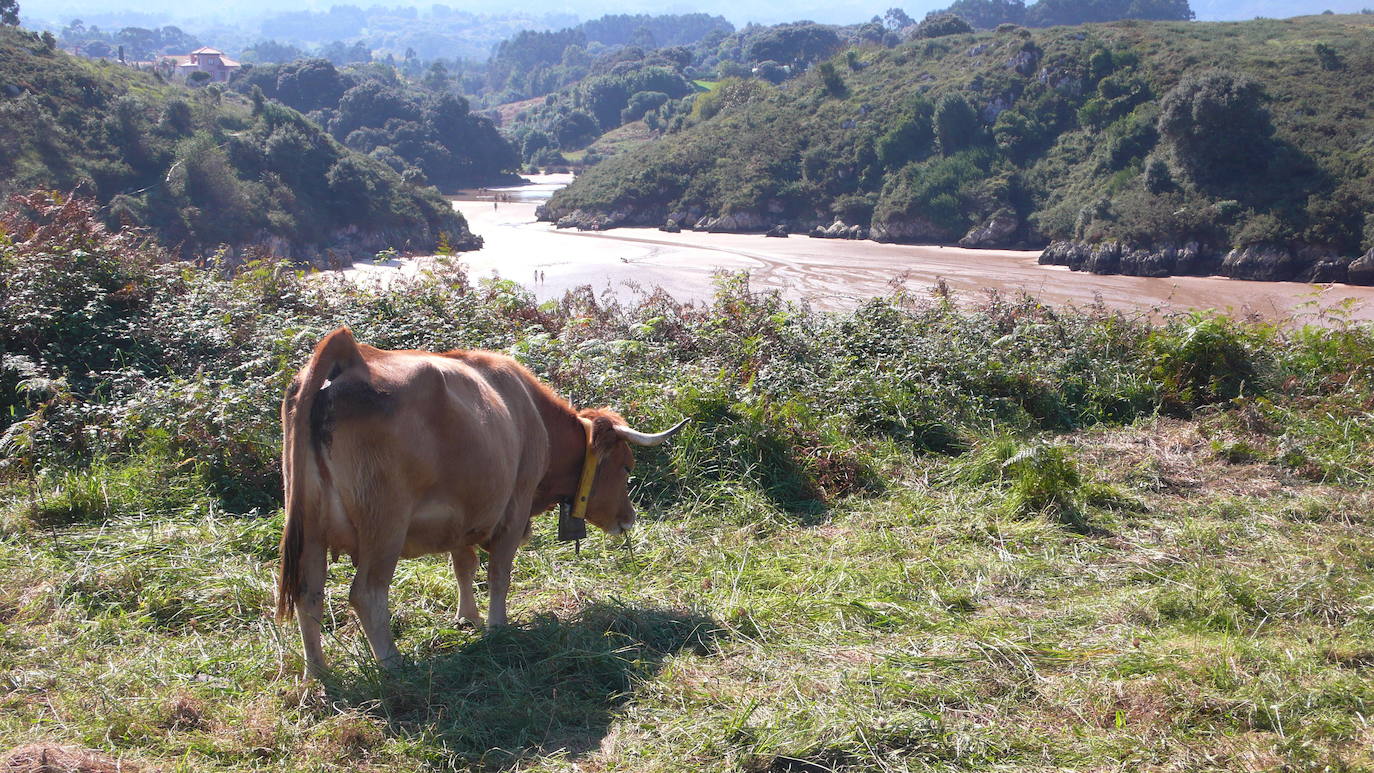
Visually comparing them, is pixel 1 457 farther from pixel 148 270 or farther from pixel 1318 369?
pixel 1318 369

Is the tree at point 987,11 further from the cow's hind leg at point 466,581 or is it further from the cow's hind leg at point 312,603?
the cow's hind leg at point 312,603

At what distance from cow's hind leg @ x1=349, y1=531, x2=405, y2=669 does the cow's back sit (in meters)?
0.05

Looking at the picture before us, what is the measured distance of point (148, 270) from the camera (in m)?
10.3

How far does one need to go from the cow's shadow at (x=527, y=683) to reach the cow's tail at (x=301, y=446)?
553 millimetres

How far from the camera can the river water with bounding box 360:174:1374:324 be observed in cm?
2892

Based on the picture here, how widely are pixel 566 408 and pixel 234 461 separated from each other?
9.11ft

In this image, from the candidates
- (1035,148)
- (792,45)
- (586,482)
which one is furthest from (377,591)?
(792,45)

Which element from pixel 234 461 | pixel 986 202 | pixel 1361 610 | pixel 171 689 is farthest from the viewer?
pixel 986 202

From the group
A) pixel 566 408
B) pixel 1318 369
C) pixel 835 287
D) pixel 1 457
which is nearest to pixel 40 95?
pixel 835 287

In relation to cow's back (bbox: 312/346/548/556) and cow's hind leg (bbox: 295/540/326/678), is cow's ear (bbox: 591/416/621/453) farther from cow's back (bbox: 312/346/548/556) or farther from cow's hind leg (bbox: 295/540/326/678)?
cow's hind leg (bbox: 295/540/326/678)

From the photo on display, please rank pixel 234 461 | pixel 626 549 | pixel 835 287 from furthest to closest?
pixel 835 287, pixel 234 461, pixel 626 549

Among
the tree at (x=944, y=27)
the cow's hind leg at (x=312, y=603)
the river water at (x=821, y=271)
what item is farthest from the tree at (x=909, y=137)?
the cow's hind leg at (x=312, y=603)

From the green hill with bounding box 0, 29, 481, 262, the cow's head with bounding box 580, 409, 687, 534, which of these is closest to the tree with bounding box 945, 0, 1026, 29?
the green hill with bounding box 0, 29, 481, 262

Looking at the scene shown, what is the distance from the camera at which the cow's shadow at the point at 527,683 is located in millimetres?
4395
